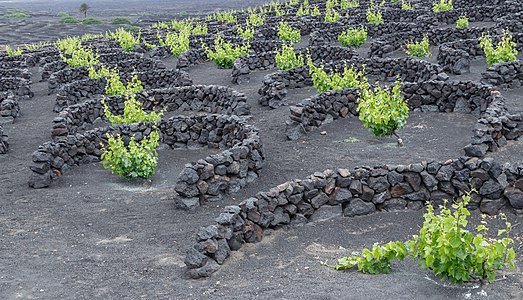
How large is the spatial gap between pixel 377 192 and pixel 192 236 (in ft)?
11.4

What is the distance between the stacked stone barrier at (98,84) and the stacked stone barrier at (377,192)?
14.8 m

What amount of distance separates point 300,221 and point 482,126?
6260mm

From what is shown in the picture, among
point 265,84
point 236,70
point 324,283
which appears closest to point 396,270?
point 324,283

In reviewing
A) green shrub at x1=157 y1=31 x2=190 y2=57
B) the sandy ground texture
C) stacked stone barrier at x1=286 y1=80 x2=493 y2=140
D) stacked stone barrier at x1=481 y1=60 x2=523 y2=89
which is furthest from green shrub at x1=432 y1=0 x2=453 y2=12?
the sandy ground texture

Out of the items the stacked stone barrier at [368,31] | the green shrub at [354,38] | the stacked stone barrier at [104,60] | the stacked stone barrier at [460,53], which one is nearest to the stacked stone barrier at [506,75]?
the stacked stone barrier at [460,53]

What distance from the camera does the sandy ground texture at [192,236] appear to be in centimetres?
946

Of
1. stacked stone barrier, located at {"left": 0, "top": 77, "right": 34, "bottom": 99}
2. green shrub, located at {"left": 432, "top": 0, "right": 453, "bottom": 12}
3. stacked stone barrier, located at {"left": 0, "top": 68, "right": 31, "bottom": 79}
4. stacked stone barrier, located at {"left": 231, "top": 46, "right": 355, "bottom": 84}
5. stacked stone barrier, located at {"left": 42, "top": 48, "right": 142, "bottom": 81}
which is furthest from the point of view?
green shrub, located at {"left": 432, "top": 0, "right": 453, "bottom": 12}

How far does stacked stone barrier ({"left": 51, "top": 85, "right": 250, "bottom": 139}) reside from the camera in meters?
21.7

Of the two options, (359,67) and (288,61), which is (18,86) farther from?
(359,67)

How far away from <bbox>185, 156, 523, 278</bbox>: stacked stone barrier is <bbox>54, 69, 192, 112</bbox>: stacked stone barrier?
48.4 ft

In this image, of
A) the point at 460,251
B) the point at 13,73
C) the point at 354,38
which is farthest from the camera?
the point at 13,73

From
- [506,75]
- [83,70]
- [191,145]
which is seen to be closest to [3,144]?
[191,145]

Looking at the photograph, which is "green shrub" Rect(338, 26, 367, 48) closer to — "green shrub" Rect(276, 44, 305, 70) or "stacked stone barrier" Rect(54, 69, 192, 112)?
"green shrub" Rect(276, 44, 305, 70)

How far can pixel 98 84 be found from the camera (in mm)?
27312
